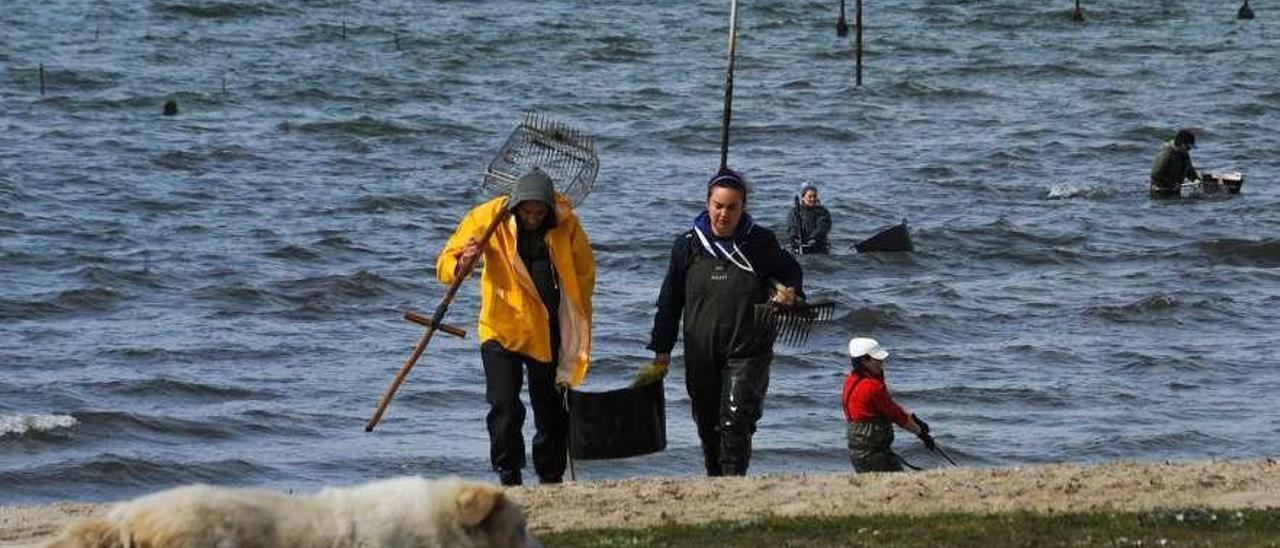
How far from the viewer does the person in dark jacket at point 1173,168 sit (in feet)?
109

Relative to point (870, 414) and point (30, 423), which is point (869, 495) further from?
point (30, 423)

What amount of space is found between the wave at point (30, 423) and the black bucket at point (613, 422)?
23.1 ft

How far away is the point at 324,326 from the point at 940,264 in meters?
8.51

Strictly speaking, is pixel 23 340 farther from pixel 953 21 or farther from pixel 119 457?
pixel 953 21

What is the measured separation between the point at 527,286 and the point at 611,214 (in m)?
21.3

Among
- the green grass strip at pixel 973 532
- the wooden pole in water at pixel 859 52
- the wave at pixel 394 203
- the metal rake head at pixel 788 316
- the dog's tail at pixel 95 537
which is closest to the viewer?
the dog's tail at pixel 95 537

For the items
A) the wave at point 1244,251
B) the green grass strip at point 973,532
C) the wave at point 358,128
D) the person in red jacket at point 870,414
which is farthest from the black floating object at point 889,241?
the green grass strip at point 973,532

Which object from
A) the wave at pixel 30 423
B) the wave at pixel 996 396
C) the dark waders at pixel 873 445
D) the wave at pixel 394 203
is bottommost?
the wave at pixel 394 203

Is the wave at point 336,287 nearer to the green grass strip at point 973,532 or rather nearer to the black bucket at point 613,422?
the black bucket at point 613,422

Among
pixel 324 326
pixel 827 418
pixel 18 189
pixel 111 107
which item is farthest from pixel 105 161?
pixel 827 418

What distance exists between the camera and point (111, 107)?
43438mm

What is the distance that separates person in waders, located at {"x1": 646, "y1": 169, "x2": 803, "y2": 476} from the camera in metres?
11.4

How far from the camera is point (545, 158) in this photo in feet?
42.0

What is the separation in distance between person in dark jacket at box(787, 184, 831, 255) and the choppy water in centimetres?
52
